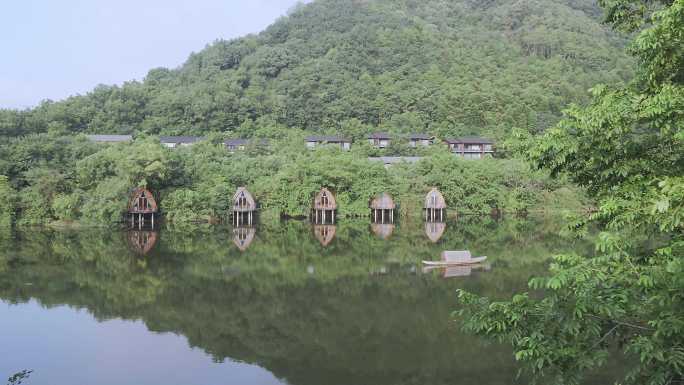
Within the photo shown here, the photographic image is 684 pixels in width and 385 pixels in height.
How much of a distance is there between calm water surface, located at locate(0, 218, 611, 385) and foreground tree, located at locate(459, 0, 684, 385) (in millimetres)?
723

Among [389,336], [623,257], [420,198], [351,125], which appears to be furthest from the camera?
[351,125]

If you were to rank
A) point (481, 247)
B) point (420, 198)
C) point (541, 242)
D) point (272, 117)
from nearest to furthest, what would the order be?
1. point (481, 247)
2. point (541, 242)
3. point (420, 198)
4. point (272, 117)

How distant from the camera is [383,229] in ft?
114

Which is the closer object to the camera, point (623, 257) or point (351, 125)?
point (623, 257)

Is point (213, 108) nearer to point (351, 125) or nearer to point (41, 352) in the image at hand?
point (351, 125)

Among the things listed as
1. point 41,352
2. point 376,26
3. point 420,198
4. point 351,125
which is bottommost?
point 41,352

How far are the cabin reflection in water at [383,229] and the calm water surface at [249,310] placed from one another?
2.60 m

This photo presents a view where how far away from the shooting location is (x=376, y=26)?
93125 millimetres

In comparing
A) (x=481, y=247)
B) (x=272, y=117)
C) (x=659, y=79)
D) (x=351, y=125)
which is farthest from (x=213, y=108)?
(x=659, y=79)

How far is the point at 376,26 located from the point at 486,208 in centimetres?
5873

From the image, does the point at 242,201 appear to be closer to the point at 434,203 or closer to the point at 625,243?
the point at 434,203

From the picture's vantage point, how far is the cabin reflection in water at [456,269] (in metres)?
19.8

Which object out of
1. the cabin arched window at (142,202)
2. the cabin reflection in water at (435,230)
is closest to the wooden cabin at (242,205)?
the cabin arched window at (142,202)

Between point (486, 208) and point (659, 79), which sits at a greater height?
point (659, 79)
